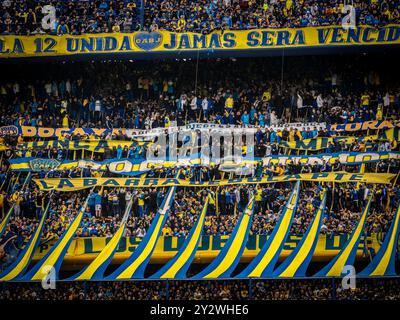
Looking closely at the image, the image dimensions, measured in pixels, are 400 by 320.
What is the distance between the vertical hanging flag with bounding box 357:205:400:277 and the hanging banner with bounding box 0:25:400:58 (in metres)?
7.46

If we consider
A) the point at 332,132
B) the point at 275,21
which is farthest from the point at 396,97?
the point at 275,21

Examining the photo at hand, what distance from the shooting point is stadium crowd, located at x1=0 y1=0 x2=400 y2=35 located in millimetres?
38750

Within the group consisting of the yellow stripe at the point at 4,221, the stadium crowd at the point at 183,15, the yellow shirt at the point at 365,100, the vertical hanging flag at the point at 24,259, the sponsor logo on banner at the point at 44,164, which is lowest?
the vertical hanging flag at the point at 24,259

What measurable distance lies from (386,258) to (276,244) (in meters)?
3.57

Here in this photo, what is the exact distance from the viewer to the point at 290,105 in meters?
39.3

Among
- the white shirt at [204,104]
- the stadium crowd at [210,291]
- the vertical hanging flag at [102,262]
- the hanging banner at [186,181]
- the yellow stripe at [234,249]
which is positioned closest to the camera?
the stadium crowd at [210,291]

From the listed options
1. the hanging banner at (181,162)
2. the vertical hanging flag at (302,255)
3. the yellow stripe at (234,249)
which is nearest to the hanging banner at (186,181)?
the hanging banner at (181,162)

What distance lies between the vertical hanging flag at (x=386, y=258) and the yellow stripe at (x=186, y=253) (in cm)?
544

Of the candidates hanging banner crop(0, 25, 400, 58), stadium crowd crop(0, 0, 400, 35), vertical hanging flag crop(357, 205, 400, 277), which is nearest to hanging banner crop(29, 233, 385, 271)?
vertical hanging flag crop(357, 205, 400, 277)

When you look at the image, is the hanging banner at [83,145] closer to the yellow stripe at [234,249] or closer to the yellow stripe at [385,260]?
the yellow stripe at [234,249]

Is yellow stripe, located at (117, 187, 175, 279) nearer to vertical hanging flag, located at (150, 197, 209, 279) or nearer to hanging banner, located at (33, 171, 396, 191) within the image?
vertical hanging flag, located at (150, 197, 209, 279)

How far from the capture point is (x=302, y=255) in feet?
114

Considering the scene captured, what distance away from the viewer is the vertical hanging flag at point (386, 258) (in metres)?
34.3

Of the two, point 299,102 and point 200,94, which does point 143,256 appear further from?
point 299,102
